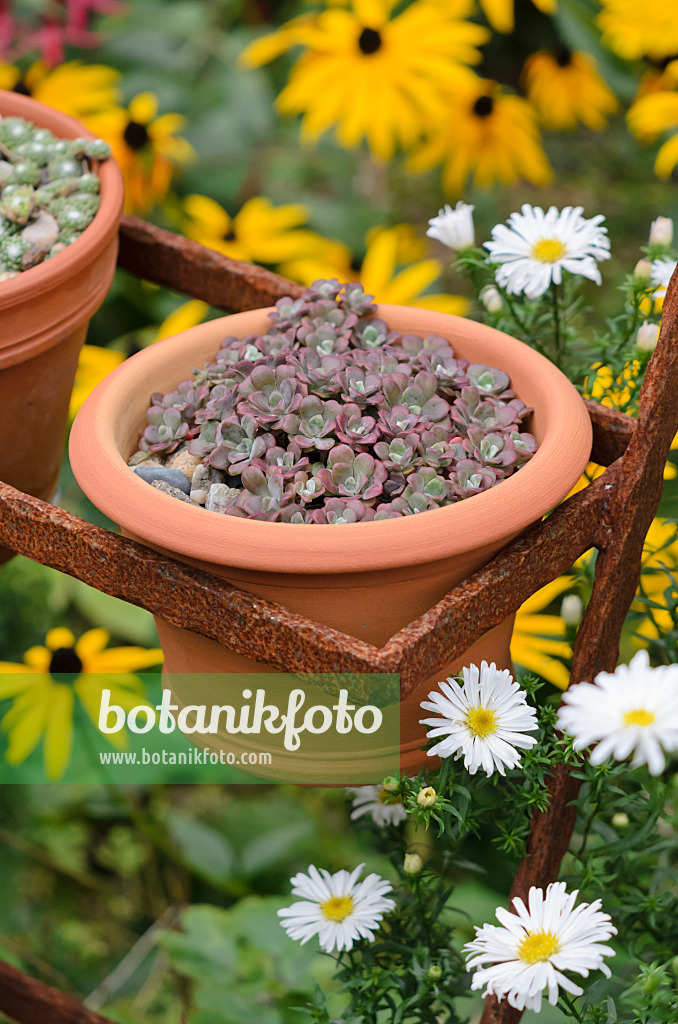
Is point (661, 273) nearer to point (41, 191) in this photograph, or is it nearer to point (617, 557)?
point (617, 557)

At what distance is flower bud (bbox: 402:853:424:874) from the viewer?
0.66 m

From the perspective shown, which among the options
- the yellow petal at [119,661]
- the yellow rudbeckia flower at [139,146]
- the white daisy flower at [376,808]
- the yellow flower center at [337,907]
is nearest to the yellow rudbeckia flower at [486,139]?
the yellow rudbeckia flower at [139,146]

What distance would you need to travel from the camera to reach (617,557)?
2.22 feet

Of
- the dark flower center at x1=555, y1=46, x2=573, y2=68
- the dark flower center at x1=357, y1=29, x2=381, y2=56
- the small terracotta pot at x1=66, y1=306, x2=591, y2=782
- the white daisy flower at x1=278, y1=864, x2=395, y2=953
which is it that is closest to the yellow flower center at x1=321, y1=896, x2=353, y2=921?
the white daisy flower at x1=278, y1=864, x2=395, y2=953

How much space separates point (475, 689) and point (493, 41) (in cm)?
118

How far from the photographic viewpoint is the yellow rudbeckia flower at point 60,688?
3.38 ft

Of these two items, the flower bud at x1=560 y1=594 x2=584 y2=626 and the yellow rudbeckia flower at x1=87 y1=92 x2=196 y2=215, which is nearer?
the flower bud at x1=560 y1=594 x2=584 y2=626

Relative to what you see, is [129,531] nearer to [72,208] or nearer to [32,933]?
[72,208]

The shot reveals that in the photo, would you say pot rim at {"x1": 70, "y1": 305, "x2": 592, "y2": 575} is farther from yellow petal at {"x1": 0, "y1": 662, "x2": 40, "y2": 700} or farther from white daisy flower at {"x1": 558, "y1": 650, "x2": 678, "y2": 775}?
yellow petal at {"x1": 0, "y1": 662, "x2": 40, "y2": 700}

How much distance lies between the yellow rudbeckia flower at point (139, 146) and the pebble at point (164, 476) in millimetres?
658

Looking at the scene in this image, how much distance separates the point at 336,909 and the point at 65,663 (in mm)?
486

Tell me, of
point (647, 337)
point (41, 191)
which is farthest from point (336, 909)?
point (41, 191)

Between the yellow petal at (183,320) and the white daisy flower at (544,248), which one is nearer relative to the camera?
the white daisy flower at (544,248)

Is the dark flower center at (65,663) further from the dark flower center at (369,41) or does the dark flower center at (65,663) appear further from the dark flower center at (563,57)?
the dark flower center at (563,57)
